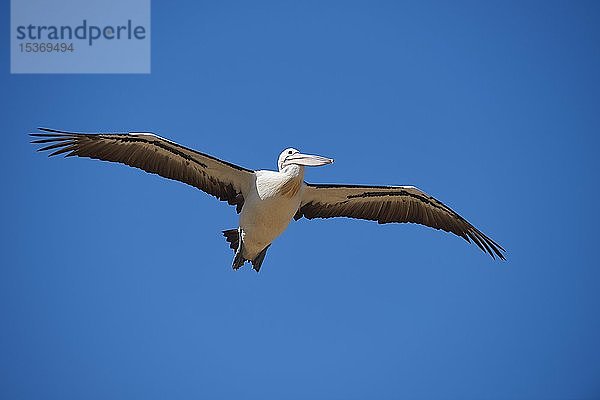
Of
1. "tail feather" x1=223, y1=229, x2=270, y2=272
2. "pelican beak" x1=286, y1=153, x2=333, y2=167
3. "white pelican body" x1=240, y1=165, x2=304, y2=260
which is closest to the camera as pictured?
"pelican beak" x1=286, y1=153, x2=333, y2=167

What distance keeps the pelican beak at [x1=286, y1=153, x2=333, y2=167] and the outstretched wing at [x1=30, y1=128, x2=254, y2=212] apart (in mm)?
775

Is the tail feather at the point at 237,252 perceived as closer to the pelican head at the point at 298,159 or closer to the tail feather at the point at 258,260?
the tail feather at the point at 258,260

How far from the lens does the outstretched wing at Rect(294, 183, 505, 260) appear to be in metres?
13.5

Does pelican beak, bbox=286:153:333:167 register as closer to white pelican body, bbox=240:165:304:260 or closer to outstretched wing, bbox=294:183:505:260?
white pelican body, bbox=240:165:304:260

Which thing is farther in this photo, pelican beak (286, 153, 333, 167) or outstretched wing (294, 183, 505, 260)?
outstretched wing (294, 183, 505, 260)

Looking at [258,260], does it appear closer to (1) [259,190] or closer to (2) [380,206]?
(1) [259,190]

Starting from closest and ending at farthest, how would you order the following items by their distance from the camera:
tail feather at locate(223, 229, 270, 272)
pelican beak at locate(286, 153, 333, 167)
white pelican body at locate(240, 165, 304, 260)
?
pelican beak at locate(286, 153, 333, 167)
white pelican body at locate(240, 165, 304, 260)
tail feather at locate(223, 229, 270, 272)

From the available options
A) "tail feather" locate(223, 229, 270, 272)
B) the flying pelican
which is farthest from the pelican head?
"tail feather" locate(223, 229, 270, 272)

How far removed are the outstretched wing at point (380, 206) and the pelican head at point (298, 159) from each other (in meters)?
0.72

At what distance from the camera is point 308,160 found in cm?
1216

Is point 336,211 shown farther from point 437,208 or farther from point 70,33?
point 70,33

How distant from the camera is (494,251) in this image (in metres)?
14.4

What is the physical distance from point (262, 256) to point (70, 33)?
630 cm

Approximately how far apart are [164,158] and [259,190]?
120 centimetres
